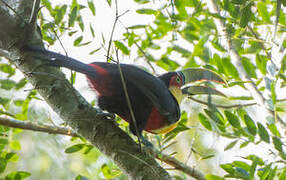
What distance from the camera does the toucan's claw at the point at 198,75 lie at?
2.18 meters

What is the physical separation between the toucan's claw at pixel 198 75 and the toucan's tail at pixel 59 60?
844mm

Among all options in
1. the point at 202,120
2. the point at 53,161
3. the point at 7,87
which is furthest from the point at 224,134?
the point at 7,87

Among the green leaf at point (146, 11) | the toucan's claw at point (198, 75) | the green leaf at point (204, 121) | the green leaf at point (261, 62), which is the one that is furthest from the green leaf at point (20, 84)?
the green leaf at point (261, 62)

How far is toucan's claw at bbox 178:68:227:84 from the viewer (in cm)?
218

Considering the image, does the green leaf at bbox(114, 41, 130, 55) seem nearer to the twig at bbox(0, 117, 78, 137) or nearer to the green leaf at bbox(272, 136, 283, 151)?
the twig at bbox(0, 117, 78, 137)

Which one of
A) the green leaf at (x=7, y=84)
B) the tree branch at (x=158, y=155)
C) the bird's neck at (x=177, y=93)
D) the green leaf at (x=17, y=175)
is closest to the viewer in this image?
the green leaf at (x=17, y=175)

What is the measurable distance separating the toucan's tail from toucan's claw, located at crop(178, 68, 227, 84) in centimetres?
84

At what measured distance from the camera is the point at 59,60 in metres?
1.92

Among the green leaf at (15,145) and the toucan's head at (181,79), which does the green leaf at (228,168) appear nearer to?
the toucan's head at (181,79)

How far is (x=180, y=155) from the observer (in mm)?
2508

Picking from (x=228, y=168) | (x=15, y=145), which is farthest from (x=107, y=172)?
(x=228, y=168)

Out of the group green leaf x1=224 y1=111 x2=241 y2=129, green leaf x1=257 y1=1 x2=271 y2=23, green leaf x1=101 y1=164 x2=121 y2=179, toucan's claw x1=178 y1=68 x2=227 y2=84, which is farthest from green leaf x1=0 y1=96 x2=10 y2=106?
green leaf x1=257 y1=1 x2=271 y2=23

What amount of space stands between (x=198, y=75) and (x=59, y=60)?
1.25m

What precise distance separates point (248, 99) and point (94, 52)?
4.72 ft
